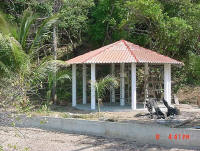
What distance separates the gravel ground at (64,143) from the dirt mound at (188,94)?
1099cm

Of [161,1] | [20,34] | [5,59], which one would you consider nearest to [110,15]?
[161,1]

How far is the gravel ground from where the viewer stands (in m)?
9.48

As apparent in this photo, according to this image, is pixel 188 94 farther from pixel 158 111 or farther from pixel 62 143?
pixel 62 143

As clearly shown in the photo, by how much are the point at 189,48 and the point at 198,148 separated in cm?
1574

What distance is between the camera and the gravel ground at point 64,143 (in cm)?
948

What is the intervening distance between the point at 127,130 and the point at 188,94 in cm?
1187

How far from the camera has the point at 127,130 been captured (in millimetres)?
10602

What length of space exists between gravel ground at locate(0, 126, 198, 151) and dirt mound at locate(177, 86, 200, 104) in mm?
10991

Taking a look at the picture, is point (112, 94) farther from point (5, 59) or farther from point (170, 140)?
point (170, 140)

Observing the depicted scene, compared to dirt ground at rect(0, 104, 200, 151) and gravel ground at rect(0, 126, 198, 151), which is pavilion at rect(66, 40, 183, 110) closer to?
dirt ground at rect(0, 104, 200, 151)

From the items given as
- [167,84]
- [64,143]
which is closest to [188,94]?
[167,84]

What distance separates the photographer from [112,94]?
20703 millimetres
